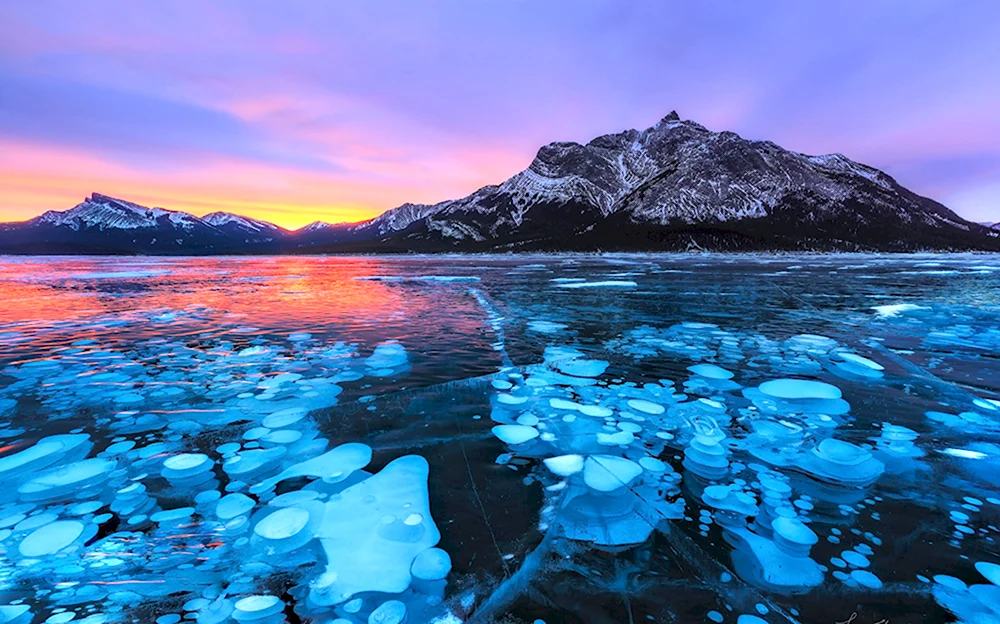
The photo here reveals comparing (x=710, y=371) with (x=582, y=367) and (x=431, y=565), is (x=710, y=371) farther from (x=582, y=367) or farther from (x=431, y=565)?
(x=431, y=565)

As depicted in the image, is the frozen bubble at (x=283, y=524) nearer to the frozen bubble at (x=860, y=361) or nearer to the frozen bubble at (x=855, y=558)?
the frozen bubble at (x=855, y=558)

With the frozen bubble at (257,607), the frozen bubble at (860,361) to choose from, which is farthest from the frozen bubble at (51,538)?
the frozen bubble at (860,361)

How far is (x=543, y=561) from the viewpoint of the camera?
9.99 ft

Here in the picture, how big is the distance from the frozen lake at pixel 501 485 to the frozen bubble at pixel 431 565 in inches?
0.7

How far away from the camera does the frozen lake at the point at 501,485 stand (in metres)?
2.73

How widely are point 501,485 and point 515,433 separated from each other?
3.88 ft

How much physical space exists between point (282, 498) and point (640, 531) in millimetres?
3058

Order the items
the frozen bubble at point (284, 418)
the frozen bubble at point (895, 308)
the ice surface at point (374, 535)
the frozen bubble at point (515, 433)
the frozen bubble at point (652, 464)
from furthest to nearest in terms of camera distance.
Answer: the frozen bubble at point (895, 308), the frozen bubble at point (284, 418), the frozen bubble at point (515, 433), the frozen bubble at point (652, 464), the ice surface at point (374, 535)

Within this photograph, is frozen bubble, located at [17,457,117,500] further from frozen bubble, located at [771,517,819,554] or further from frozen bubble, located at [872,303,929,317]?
frozen bubble, located at [872,303,929,317]

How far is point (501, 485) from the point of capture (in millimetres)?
4016

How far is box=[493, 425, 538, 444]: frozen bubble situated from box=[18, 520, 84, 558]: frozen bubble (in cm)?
Answer: 371

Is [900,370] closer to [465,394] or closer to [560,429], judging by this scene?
[560,429]

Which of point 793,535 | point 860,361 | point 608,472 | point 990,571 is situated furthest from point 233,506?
point 860,361

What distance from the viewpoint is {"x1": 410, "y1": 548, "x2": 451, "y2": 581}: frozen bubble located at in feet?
9.61
